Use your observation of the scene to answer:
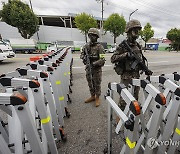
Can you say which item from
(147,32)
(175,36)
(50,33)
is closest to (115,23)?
(50,33)

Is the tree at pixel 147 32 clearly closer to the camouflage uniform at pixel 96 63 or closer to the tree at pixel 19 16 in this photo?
the tree at pixel 19 16

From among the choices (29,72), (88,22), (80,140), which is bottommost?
(80,140)

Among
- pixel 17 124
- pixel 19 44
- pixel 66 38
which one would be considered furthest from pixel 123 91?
pixel 66 38

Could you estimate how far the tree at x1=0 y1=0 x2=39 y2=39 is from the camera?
22998mm

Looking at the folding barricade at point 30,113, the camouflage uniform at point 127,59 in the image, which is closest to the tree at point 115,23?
the camouflage uniform at point 127,59

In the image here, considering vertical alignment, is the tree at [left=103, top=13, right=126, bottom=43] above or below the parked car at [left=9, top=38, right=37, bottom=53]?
above

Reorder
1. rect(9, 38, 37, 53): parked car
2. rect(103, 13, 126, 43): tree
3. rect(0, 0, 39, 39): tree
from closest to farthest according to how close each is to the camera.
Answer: rect(0, 0, 39, 39): tree, rect(9, 38, 37, 53): parked car, rect(103, 13, 126, 43): tree

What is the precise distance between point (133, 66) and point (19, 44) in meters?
24.8

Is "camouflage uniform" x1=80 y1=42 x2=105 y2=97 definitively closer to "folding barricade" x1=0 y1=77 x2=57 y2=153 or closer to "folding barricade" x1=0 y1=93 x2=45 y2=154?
"folding barricade" x1=0 y1=77 x2=57 y2=153

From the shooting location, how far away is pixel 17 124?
4.35 feet

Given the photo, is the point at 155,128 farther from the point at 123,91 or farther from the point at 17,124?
the point at 17,124

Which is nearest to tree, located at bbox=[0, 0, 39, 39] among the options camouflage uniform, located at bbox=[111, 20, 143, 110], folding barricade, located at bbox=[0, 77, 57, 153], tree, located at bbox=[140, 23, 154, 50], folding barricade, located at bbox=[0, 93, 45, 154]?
camouflage uniform, located at bbox=[111, 20, 143, 110]

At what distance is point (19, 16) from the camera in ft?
75.0

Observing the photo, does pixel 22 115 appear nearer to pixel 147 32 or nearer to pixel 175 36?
pixel 147 32
